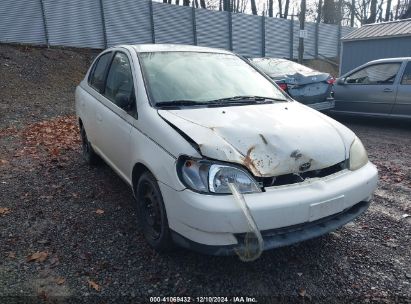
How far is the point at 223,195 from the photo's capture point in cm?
244

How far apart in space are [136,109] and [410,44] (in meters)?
14.2

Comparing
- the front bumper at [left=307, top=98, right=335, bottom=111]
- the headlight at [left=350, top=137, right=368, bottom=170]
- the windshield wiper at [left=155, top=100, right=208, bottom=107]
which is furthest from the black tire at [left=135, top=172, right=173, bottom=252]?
the front bumper at [left=307, top=98, right=335, bottom=111]

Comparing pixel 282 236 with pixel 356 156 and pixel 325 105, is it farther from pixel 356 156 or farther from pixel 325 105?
pixel 325 105

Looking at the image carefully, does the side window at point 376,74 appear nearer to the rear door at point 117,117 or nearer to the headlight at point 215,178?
the rear door at point 117,117

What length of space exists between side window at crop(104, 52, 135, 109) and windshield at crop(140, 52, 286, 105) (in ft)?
0.63

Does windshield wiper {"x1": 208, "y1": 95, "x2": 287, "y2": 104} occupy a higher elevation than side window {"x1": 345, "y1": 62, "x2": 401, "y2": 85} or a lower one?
higher

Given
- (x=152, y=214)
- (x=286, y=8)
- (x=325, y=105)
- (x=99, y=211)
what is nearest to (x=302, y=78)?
(x=325, y=105)

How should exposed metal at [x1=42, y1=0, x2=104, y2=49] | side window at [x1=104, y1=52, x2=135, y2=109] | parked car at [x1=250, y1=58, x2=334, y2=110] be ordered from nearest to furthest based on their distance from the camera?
side window at [x1=104, y1=52, x2=135, y2=109] < parked car at [x1=250, y1=58, x2=334, y2=110] < exposed metal at [x1=42, y1=0, x2=104, y2=49]

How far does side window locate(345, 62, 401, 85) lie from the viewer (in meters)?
7.43

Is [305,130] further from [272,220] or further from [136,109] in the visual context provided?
[136,109]

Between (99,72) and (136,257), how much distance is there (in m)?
2.61

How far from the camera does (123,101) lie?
135 inches

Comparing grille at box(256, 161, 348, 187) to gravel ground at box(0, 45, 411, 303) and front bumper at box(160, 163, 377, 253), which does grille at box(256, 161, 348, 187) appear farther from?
gravel ground at box(0, 45, 411, 303)

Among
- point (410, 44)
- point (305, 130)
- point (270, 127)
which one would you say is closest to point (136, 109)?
point (270, 127)
